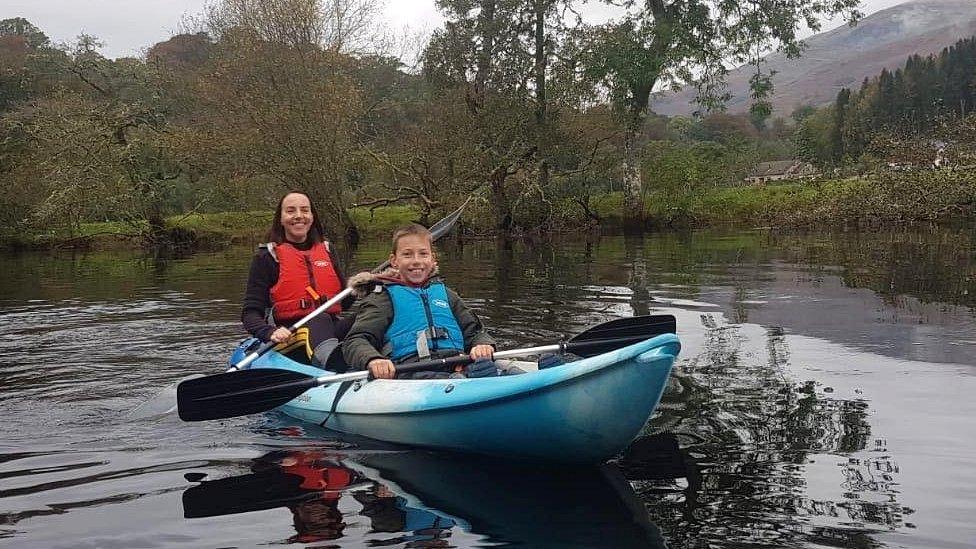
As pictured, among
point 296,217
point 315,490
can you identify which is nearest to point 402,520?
point 315,490

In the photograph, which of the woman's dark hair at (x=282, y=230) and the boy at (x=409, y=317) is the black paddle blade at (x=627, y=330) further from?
the woman's dark hair at (x=282, y=230)

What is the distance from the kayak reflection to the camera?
314 centimetres

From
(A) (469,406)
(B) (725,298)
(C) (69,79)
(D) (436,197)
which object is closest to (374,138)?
(D) (436,197)

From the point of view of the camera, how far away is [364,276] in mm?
5516

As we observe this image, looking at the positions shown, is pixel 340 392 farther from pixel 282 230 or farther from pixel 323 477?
pixel 282 230

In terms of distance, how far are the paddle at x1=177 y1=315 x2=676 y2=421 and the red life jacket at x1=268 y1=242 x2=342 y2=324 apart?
150 cm

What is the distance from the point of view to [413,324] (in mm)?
4805

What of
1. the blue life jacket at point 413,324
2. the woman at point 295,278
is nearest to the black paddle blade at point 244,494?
the blue life jacket at point 413,324

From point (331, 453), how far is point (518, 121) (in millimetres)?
21639

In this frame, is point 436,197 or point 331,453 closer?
point 331,453

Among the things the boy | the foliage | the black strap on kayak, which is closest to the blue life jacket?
the boy

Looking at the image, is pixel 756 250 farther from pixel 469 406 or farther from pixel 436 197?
pixel 469 406

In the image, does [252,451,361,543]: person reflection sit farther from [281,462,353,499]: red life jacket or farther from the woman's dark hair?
the woman's dark hair

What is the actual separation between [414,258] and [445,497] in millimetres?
1598
